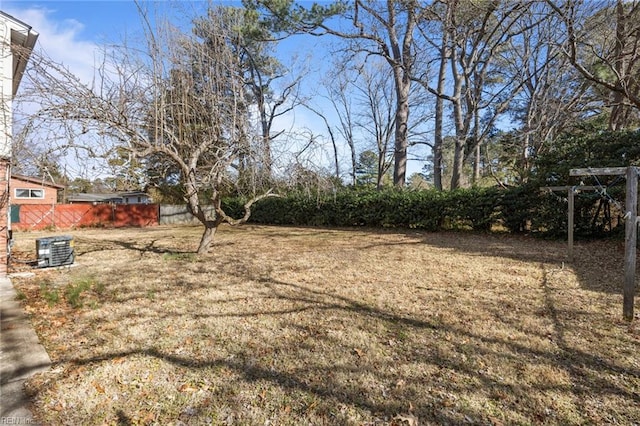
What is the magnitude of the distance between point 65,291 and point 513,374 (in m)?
5.48

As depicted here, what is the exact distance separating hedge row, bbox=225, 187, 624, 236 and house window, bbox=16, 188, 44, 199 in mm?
13557

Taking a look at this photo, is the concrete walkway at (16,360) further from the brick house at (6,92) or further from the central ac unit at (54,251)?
the central ac unit at (54,251)

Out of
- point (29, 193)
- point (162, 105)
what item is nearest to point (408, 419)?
point (162, 105)

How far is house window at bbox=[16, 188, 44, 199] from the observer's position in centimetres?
1600

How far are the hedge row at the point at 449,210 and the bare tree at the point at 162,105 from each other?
7.91 feet

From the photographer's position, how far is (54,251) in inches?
228

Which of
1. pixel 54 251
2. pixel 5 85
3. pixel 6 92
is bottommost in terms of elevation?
pixel 54 251

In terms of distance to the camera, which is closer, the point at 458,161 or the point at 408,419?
the point at 408,419

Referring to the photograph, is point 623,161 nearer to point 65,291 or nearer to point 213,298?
point 213,298

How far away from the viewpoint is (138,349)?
8.71 feet

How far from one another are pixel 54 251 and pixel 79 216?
11.5 meters

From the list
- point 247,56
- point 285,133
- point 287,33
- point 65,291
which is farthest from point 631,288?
point 247,56

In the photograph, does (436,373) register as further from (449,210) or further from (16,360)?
(449,210)

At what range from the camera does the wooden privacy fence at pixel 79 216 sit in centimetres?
1348
